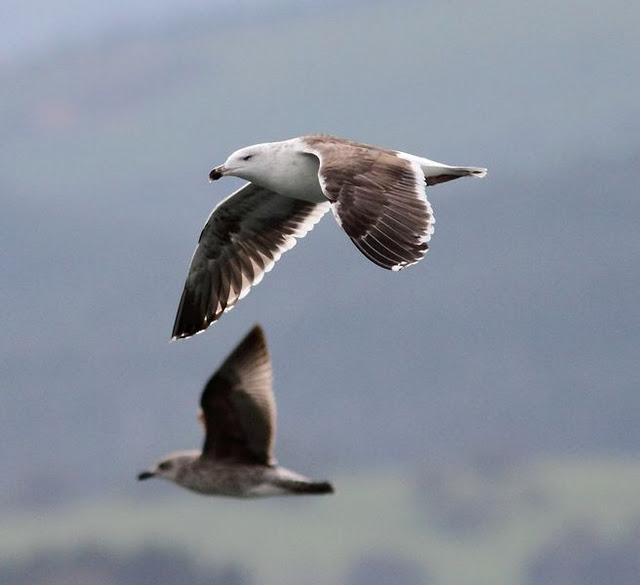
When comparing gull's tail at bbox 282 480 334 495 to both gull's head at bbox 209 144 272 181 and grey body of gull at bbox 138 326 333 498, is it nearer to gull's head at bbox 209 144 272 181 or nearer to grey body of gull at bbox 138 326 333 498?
grey body of gull at bbox 138 326 333 498

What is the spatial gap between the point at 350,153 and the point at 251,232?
371 cm

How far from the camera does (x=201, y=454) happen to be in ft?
77.5

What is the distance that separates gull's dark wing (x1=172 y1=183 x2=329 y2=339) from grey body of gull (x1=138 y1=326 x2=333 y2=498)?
3.22 ft

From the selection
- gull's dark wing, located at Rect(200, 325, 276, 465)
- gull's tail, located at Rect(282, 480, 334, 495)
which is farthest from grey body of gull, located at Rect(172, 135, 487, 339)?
gull's tail, located at Rect(282, 480, 334, 495)

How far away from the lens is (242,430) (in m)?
23.1

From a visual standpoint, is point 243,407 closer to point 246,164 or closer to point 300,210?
point 300,210

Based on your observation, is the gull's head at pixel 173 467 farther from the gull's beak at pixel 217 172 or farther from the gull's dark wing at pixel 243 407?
the gull's beak at pixel 217 172

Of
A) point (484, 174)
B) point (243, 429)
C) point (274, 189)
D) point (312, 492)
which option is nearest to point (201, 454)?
point (243, 429)

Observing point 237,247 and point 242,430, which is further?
point 237,247

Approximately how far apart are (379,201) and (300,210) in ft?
14.8

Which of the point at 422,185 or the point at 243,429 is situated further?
the point at 243,429

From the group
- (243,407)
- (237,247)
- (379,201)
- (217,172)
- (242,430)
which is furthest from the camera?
(237,247)

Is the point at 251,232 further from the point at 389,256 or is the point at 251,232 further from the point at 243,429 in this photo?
the point at 389,256

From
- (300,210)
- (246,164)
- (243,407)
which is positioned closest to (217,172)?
(246,164)
